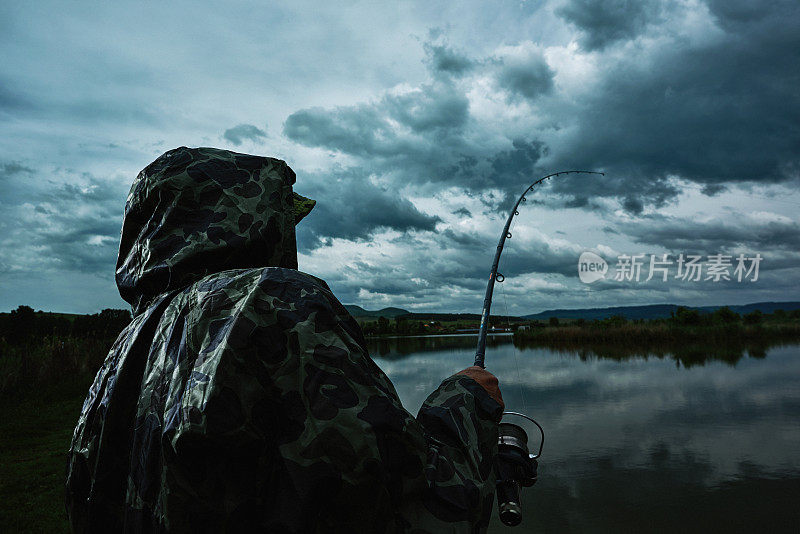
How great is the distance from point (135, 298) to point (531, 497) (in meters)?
5.14

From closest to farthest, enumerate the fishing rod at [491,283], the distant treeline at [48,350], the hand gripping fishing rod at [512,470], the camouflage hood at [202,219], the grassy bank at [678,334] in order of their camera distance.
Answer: the camouflage hood at [202,219] < the hand gripping fishing rod at [512,470] < the fishing rod at [491,283] < the distant treeline at [48,350] < the grassy bank at [678,334]

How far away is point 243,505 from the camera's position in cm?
89

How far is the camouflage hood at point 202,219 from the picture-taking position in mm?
1126

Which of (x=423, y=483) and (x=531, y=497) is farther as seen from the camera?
(x=531, y=497)

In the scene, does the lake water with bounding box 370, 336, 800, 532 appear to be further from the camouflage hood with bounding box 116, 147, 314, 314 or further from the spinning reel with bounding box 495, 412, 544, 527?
the camouflage hood with bounding box 116, 147, 314, 314

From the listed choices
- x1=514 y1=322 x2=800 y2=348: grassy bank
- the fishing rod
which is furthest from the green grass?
x1=514 y1=322 x2=800 y2=348: grassy bank

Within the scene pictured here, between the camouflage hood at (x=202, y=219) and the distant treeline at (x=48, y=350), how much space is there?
9.71 meters

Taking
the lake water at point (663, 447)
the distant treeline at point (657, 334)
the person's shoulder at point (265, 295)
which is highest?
the person's shoulder at point (265, 295)

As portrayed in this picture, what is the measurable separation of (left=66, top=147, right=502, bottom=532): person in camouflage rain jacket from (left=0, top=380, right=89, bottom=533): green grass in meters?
3.75

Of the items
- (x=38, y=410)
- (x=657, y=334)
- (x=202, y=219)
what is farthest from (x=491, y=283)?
(x=657, y=334)

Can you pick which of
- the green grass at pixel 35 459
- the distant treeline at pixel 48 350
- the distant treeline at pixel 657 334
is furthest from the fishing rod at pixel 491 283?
the distant treeline at pixel 657 334

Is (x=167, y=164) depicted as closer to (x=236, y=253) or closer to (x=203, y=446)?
(x=236, y=253)

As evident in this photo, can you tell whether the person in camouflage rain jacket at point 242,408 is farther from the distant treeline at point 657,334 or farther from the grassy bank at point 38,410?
the distant treeline at point 657,334

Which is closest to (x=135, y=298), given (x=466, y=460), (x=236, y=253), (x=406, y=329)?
(x=236, y=253)
